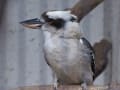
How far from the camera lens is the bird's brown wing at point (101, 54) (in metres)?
2.07

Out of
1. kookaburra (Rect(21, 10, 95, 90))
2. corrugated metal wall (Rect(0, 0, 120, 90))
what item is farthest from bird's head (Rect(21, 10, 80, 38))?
corrugated metal wall (Rect(0, 0, 120, 90))

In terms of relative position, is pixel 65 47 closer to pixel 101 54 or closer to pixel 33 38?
pixel 101 54

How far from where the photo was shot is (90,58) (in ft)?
6.25

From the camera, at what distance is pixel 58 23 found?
A: 1813 mm

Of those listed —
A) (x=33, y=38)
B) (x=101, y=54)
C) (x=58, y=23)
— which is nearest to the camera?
(x=58, y=23)

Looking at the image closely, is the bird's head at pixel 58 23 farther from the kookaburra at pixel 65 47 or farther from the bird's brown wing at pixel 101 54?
the bird's brown wing at pixel 101 54

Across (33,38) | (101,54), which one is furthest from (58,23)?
(33,38)

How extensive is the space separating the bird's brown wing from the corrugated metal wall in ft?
0.21

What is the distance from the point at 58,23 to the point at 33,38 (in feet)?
1.61

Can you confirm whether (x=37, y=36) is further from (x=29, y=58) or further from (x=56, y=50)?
(x=56, y=50)

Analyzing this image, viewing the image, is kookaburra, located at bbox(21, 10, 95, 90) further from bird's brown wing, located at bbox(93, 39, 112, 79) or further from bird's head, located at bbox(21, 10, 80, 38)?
bird's brown wing, located at bbox(93, 39, 112, 79)

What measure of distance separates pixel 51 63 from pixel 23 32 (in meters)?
0.47

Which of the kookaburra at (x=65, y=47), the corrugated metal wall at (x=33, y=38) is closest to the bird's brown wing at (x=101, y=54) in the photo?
the corrugated metal wall at (x=33, y=38)

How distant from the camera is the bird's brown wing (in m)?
2.07
